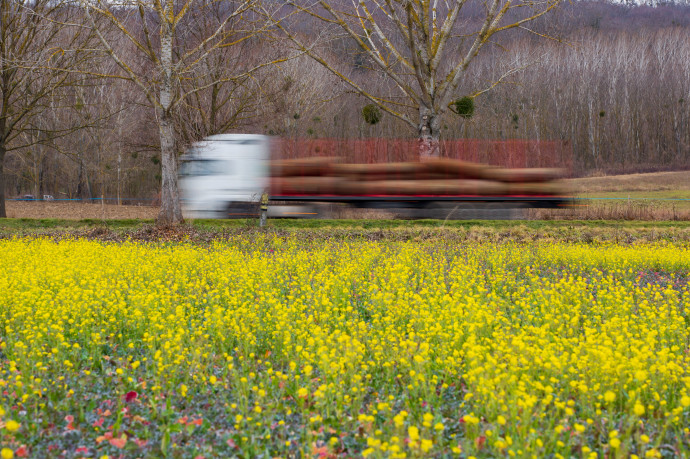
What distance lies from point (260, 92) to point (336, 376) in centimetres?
2171

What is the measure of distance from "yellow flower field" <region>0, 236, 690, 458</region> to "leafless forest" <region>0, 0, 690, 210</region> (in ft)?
36.1

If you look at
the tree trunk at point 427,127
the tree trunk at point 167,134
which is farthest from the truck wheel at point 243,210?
the tree trunk at point 427,127

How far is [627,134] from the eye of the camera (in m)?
53.7

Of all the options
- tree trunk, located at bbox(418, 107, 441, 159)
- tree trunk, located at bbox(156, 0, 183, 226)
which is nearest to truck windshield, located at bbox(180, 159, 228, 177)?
tree trunk, located at bbox(156, 0, 183, 226)

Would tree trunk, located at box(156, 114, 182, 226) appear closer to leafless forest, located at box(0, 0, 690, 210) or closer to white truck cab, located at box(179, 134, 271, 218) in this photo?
leafless forest, located at box(0, 0, 690, 210)

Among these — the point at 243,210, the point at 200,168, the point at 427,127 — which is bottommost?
the point at 243,210

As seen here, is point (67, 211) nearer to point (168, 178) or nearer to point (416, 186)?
point (168, 178)

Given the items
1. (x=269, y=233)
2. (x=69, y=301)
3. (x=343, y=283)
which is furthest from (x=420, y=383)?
(x=269, y=233)

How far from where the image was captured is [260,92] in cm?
2484

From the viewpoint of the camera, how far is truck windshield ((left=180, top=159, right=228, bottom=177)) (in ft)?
68.4

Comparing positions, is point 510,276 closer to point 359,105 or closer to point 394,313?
point 394,313

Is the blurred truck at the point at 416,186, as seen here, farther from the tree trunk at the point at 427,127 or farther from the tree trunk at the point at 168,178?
the tree trunk at the point at 168,178

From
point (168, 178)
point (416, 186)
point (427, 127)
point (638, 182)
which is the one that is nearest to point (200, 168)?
point (168, 178)

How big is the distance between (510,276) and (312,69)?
94.6ft
